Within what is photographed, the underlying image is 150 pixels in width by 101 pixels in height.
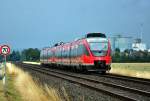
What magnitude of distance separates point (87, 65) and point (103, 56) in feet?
4.93

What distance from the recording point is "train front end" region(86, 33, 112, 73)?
4019 cm

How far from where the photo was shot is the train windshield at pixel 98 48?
40.6m

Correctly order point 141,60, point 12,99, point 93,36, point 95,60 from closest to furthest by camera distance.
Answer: point 12,99 < point 95,60 < point 93,36 < point 141,60

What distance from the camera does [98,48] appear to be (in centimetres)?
4075

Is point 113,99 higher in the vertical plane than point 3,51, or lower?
lower

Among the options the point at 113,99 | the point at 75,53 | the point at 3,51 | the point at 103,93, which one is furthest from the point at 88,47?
the point at 113,99

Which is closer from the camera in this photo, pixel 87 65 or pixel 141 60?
pixel 87 65

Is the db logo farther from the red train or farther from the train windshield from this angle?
the train windshield

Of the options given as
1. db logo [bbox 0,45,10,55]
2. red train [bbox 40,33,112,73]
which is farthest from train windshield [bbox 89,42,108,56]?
db logo [bbox 0,45,10,55]

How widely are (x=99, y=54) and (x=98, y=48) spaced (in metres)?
0.53

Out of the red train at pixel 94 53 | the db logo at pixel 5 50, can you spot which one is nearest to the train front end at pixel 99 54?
the red train at pixel 94 53

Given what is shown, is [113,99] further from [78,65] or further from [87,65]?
[78,65]

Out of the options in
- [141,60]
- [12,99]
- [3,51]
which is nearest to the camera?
[12,99]

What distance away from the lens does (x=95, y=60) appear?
40.2 m
